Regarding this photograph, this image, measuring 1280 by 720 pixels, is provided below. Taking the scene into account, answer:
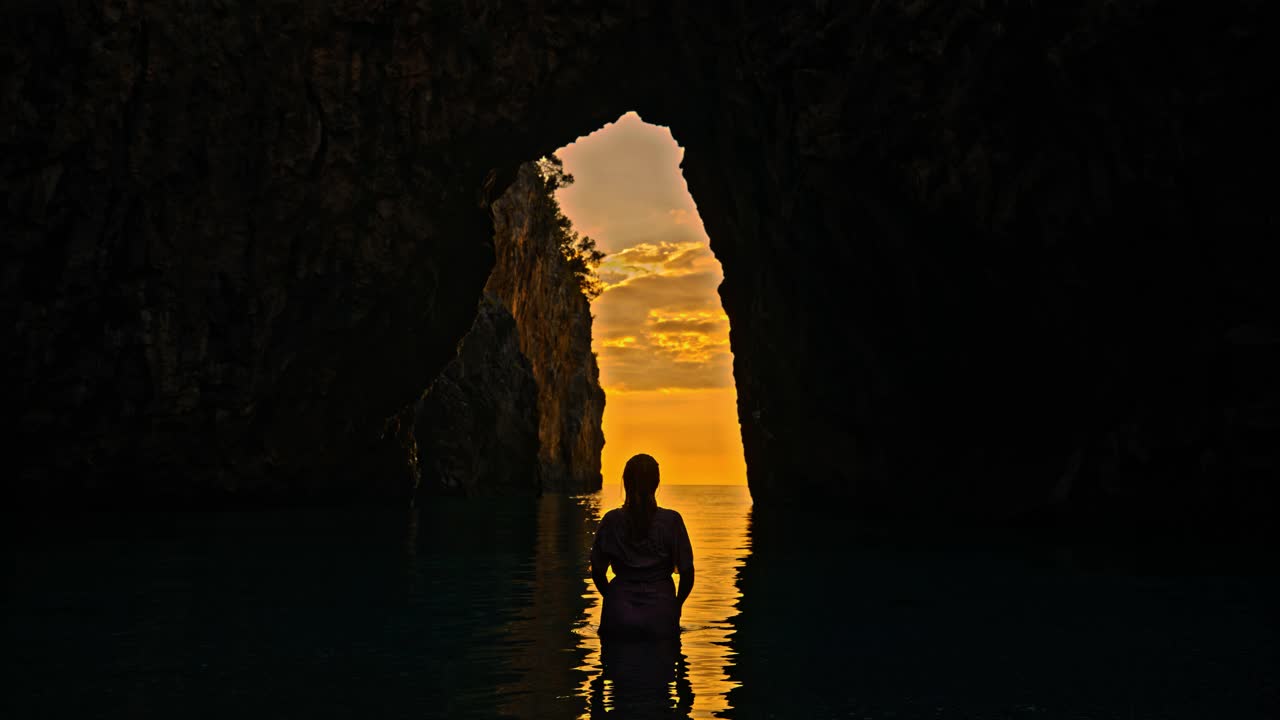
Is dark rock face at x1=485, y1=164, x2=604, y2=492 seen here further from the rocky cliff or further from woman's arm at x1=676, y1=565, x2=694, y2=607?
woman's arm at x1=676, y1=565, x2=694, y2=607

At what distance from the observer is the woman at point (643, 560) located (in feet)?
27.9

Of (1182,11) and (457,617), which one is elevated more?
(1182,11)

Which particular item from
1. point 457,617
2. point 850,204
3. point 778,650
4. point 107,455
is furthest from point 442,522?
point 778,650

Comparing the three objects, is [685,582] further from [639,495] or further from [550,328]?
[550,328]

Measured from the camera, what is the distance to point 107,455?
35.1 metres

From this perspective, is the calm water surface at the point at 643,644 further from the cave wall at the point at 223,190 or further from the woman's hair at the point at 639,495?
the cave wall at the point at 223,190

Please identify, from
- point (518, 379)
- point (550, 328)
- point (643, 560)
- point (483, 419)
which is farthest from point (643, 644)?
point (550, 328)

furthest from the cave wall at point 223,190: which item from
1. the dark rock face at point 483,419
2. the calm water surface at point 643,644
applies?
the dark rock face at point 483,419

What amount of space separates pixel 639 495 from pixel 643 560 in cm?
51

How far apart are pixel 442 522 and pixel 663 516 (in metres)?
25.5

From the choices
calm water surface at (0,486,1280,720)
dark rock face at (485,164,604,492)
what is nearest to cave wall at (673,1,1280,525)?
calm water surface at (0,486,1280,720)

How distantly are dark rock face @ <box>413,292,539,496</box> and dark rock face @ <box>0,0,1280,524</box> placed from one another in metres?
18.9

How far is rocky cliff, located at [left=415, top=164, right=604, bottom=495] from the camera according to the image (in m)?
64.1

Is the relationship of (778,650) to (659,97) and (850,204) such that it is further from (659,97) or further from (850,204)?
(659,97)
